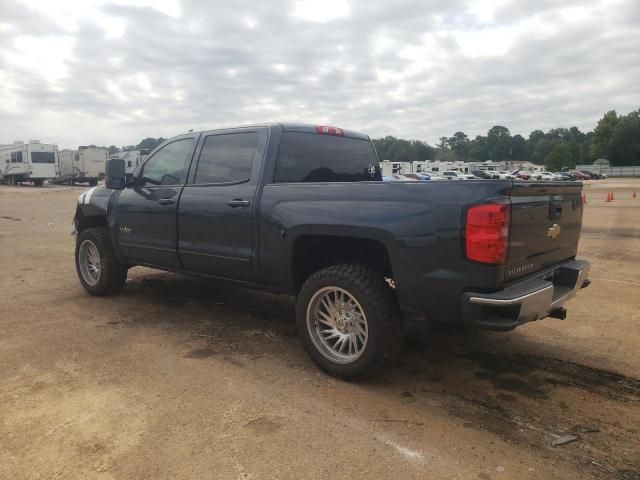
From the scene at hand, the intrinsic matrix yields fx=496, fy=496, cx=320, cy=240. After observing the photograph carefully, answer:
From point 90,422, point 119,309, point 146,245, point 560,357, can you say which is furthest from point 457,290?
point 119,309

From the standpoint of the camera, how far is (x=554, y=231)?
11.8 ft

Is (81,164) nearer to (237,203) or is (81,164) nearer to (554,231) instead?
(237,203)

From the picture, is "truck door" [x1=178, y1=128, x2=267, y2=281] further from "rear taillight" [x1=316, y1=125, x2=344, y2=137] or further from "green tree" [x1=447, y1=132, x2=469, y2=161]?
"green tree" [x1=447, y1=132, x2=469, y2=161]

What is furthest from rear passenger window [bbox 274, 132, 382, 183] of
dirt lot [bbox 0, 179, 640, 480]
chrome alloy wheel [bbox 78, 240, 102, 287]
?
chrome alloy wheel [bbox 78, 240, 102, 287]

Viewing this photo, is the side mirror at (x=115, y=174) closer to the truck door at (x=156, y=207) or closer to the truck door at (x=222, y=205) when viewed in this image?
the truck door at (x=156, y=207)

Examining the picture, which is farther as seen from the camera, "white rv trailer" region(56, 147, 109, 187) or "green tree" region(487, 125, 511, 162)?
"green tree" region(487, 125, 511, 162)

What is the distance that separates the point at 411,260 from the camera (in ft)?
10.5

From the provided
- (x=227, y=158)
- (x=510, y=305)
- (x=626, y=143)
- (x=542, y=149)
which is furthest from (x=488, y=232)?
(x=542, y=149)

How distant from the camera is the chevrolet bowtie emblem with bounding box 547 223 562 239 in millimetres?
3521

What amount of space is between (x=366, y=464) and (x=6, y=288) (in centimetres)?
555

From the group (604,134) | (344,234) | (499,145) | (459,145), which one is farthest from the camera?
(459,145)

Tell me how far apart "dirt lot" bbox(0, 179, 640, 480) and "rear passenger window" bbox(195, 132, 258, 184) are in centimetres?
146

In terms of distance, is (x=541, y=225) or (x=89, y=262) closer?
(x=541, y=225)

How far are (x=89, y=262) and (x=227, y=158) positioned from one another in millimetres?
2694
